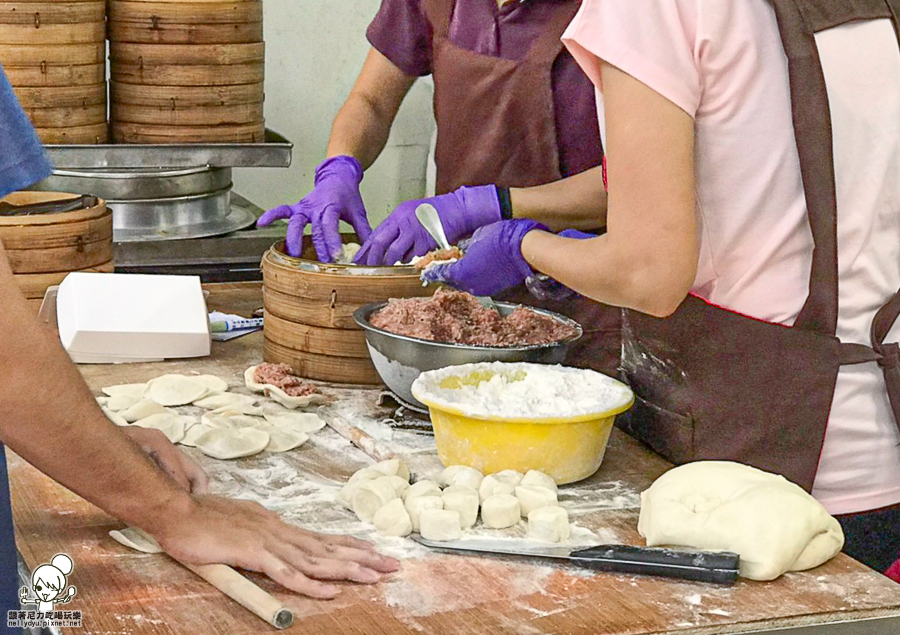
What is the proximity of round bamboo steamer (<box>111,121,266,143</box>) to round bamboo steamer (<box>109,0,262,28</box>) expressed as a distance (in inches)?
12.8

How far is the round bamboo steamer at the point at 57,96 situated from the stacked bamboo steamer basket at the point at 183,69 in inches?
4.3

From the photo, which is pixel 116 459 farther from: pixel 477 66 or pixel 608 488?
pixel 477 66

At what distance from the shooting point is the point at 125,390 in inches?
88.8

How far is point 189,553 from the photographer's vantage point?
1.50 m

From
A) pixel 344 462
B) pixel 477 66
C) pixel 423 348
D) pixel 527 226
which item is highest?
pixel 477 66

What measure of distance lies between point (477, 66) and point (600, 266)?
1.23 meters

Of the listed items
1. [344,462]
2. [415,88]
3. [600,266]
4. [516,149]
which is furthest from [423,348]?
[415,88]

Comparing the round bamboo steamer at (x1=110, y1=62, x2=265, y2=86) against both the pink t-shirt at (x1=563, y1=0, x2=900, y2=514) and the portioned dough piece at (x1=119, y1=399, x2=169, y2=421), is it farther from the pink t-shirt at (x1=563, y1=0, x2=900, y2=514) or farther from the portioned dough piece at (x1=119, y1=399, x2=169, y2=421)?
the pink t-shirt at (x1=563, y1=0, x2=900, y2=514)

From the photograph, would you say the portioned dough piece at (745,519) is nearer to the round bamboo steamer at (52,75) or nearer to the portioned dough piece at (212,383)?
the portioned dough piece at (212,383)

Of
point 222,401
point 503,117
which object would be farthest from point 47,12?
point 222,401

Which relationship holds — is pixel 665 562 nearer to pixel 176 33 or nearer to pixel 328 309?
pixel 328 309

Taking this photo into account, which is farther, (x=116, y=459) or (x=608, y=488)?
(x=608, y=488)

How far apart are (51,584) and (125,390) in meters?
0.82

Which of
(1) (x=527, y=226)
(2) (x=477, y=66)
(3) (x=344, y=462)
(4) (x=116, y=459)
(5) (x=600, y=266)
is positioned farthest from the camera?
(2) (x=477, y=66)
